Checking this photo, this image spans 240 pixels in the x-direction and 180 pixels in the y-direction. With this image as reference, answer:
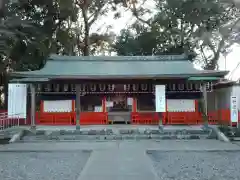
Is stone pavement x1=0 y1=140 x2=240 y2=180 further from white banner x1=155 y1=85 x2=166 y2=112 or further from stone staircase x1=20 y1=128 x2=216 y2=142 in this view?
white banner x1=155 y1=85 x2=166 y2=112

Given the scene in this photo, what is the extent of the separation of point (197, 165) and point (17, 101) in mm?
11122

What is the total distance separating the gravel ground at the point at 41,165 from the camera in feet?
23.5

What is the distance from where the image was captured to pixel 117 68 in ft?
62.0

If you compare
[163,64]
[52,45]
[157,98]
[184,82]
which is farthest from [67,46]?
[157,98]

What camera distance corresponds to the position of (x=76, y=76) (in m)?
16.6

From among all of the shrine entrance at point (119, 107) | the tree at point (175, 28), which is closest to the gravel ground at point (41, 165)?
the shrine entrance at point (119, 107)

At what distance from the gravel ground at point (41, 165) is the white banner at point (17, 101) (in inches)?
256

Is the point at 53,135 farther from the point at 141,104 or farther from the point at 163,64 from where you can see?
the point at 163,64

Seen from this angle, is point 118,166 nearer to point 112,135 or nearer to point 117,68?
point 112,135

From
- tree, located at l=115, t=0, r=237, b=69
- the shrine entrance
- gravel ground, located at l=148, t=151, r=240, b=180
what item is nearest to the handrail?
the shrine entrance

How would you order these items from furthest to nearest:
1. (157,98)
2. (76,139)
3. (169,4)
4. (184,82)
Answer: (169,4)
(184,82)
(157,98)
(76,139)

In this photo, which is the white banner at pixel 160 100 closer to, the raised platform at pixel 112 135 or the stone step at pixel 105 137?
the raised platform at pixel 112 135

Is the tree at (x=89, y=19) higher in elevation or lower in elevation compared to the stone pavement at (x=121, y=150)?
higher

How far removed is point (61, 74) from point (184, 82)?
6.45 metres
